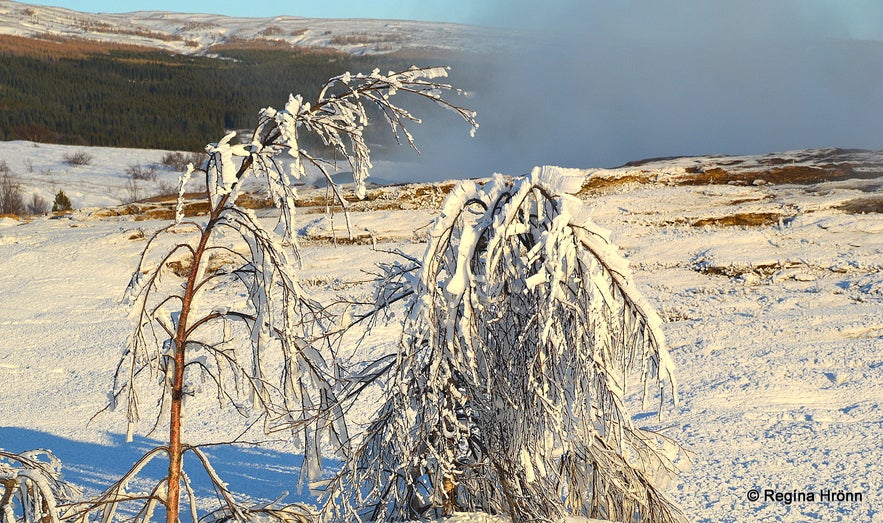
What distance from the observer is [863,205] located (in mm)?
20672

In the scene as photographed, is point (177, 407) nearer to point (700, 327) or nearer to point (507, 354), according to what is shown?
point (507, 354)

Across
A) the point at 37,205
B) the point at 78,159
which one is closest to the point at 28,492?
the point at 37,205

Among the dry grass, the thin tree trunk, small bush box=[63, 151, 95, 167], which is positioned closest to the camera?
the thin tree trunk

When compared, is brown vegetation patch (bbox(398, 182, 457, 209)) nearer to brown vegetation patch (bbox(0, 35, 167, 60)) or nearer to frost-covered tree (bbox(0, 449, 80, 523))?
frost-covered tree (bbox(0, 449, 80, 523))

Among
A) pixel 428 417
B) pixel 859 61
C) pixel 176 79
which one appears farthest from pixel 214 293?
pixel 176 79

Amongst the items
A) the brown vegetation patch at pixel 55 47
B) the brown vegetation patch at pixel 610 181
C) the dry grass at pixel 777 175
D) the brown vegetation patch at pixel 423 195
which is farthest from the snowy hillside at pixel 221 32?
the brown vegetation patch at pixel 423 195

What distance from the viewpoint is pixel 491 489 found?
207 inches

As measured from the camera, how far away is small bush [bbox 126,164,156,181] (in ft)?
191

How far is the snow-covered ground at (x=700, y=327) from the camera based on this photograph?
8.60 meters

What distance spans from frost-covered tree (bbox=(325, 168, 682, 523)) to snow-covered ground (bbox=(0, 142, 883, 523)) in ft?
1.27

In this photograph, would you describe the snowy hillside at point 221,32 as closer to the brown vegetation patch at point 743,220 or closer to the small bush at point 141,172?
the small bush at point 141,172

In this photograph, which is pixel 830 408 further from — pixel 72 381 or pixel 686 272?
pixel 72 381

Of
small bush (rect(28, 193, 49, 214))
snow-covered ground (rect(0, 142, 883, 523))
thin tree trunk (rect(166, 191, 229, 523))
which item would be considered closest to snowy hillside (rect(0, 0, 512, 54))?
small bush (rect(28, 193, 49, 214))

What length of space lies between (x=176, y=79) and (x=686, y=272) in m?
95.6
